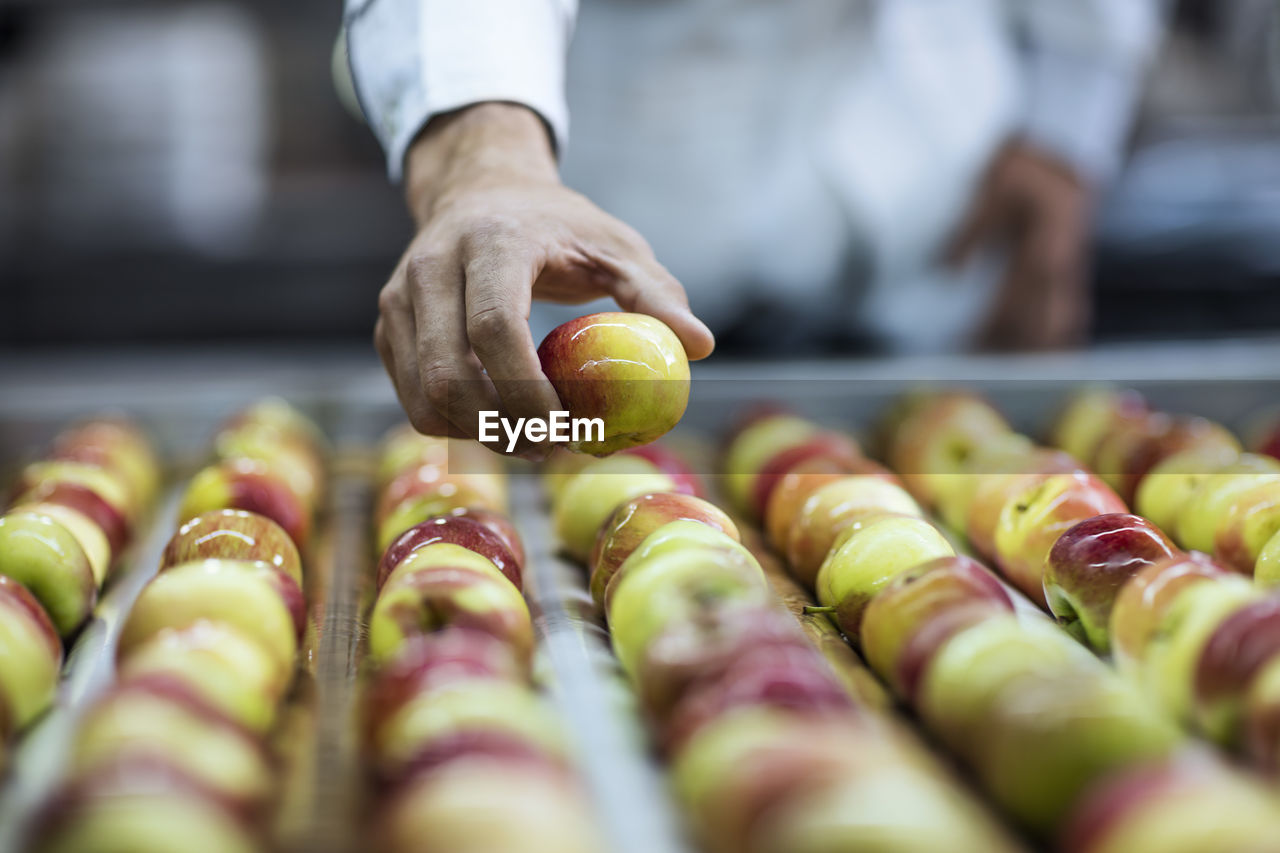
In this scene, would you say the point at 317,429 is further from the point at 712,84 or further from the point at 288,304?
the point at 288,304

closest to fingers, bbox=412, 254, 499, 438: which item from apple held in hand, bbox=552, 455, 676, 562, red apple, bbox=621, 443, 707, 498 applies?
apple held in hand, bbox=552, 455, 676, 562

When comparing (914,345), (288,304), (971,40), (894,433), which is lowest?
(288,304)

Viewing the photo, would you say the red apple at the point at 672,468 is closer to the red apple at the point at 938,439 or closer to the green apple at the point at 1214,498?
the red apple at the point at 938,439

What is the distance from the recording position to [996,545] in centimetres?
127

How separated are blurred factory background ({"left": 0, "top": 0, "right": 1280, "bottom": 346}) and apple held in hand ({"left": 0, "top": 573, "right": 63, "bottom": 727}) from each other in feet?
7.90

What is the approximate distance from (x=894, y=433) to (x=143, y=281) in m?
2.52

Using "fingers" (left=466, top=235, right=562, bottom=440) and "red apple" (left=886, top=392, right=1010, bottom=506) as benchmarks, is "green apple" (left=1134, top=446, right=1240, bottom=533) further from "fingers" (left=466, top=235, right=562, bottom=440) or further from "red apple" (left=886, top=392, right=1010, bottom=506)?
"fingers" (left=466, top=235, right=562, bottom=440)

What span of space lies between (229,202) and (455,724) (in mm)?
3143

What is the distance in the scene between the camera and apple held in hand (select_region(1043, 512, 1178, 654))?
3.27ft

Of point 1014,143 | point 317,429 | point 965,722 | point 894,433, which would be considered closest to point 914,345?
point 1014,143

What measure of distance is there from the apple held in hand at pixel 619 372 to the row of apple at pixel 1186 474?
0.58m

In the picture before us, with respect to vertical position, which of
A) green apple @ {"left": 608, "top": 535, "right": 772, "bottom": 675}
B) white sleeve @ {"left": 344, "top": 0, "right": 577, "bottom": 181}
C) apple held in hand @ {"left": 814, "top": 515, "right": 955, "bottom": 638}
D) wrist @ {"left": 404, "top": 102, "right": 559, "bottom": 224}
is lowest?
apple held in hand @ {"left": 814, "top": 515, "right": 955, "bottom": 638}

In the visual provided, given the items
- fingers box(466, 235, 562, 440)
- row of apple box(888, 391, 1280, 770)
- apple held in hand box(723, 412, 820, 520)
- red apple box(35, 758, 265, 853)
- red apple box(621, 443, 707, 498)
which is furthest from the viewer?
apple held in hand box(723, 412, 820, 520)

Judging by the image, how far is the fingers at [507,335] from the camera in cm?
103
